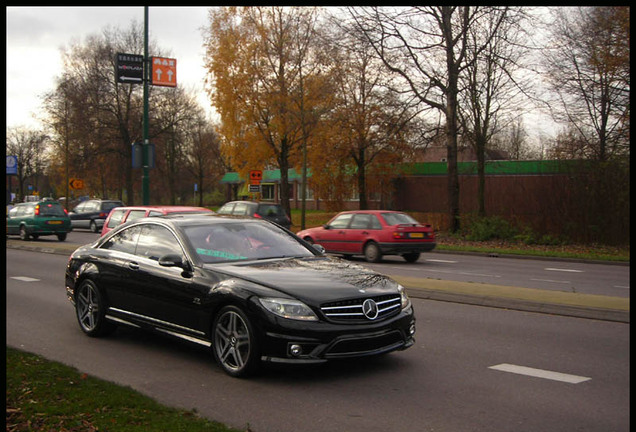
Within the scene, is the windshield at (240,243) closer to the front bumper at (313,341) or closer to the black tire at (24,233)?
the front bumper at (313,341)

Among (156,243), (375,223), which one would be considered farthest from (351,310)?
(375,223)

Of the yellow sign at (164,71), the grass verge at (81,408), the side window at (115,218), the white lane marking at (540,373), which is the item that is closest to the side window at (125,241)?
the grass verge at (81,408)

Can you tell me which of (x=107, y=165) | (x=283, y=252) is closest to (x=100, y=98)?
(x=107, y=165)

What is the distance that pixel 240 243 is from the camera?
7.09m

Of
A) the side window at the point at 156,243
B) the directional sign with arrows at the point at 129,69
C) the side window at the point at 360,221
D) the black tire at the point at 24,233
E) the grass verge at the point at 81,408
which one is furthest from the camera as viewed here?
the black tire at the point at 24,233

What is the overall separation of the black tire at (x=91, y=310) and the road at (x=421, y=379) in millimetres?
150

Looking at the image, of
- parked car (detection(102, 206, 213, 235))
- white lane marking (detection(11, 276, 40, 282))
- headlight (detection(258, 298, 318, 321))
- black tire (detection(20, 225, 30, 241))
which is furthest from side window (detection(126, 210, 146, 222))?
black tire (detection(20, 225, 30, 241))

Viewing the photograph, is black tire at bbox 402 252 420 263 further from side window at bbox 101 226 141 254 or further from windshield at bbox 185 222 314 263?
side window at bbox 101 226 141 254

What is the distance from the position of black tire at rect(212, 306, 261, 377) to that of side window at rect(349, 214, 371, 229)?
43.6 feet

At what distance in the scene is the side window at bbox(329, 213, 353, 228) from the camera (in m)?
19.8

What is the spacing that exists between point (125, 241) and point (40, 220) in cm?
2166

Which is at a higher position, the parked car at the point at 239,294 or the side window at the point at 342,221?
the side window at the point at 342,221

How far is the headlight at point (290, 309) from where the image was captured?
5.70 meters

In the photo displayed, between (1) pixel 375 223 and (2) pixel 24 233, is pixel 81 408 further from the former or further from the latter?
(2) pixel 24 233
